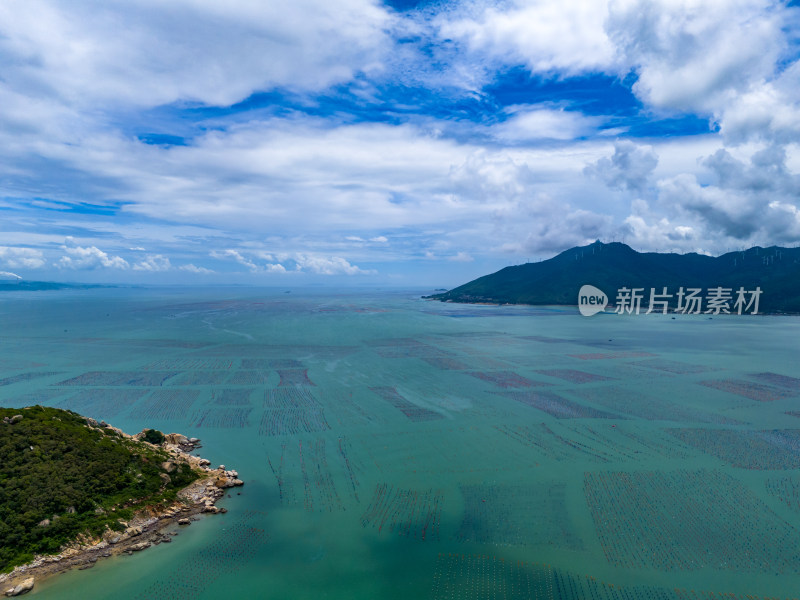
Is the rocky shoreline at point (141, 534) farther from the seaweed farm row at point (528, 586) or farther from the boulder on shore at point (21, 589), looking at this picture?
the seaweed farm row at point (528, 586)

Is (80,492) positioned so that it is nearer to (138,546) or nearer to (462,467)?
(138,546)

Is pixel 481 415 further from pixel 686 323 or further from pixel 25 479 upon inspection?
pixel 686 323

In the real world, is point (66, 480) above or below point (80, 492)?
above

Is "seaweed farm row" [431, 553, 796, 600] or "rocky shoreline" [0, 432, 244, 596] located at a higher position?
"seaweed farm row" [431, 553, 796, 600]

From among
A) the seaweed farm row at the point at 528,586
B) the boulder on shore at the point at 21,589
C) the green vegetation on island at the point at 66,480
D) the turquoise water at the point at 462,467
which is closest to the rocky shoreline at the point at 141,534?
the boulder on shore at the point at 21,589

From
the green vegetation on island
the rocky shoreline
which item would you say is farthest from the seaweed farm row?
the green vegetation on island

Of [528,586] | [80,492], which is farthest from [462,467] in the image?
[80,492]

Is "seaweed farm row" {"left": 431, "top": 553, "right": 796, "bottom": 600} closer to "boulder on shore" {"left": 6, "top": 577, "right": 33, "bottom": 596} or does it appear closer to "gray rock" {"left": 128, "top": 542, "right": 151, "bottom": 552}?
"gray rock" {"left": 128, "top": 542, "right": 151, "bottom": 552}
